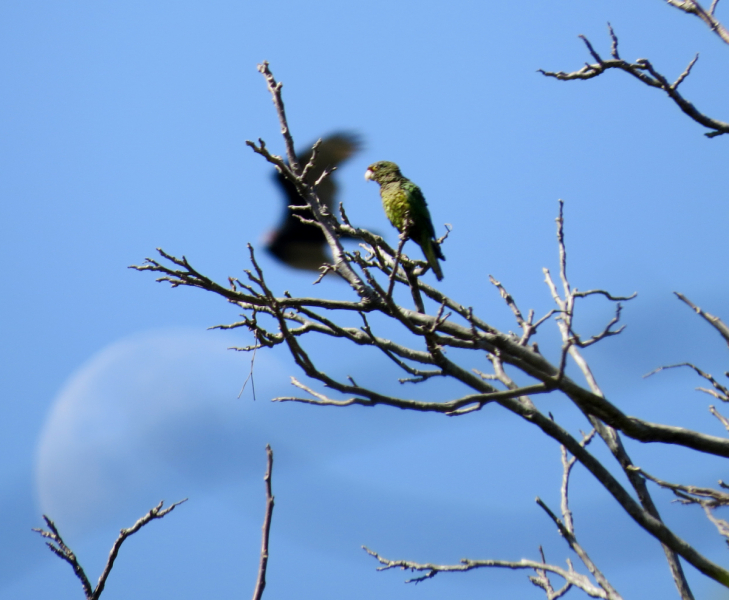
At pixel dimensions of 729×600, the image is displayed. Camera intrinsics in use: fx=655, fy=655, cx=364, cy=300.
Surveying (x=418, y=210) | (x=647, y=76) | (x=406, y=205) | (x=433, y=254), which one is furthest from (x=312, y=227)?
(x=647, y=76)

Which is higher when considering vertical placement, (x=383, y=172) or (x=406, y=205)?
(x=383, y=172)

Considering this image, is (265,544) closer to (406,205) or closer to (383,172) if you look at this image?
(406,205)

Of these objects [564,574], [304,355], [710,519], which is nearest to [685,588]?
[710,519]

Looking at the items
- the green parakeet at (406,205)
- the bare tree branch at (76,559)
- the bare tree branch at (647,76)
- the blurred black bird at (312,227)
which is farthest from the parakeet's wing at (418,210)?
the bare tree branch at (76,559)

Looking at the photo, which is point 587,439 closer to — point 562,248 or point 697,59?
point 562,248

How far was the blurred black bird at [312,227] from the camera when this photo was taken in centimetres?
514

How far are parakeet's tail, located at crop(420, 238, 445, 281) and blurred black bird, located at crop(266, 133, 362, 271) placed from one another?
802mm

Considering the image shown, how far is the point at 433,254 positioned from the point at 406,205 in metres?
0.72

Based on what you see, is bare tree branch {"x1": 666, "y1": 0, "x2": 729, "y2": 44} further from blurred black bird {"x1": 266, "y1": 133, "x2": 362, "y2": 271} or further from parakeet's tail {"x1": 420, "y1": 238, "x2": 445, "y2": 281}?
blurred black bird {"x1": 266, "y1": 133, "x2": 362, "y2": 271}

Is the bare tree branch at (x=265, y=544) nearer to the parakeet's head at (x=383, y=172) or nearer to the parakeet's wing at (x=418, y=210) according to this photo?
the parakeet's wing at (x=418, y=210)

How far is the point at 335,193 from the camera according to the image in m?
5.14

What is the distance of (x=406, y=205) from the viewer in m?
5.49

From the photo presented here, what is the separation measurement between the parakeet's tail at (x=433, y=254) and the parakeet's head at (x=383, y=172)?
3.34ft

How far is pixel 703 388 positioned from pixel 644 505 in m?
0.79
